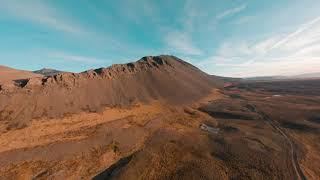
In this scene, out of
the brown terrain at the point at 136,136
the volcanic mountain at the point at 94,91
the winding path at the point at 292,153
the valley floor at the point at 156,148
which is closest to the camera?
the winding path at the point at 292,153

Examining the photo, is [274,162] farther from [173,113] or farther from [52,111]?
[52,111]

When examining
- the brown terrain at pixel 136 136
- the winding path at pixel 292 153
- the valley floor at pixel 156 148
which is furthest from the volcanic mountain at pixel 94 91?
the winding path at pixel 292 153

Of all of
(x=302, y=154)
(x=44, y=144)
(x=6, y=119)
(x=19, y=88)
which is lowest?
(x=302, y=154)

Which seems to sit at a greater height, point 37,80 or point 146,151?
point 37,80

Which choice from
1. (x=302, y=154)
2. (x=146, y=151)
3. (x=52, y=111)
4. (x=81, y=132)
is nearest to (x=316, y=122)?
(x=302, y=154)

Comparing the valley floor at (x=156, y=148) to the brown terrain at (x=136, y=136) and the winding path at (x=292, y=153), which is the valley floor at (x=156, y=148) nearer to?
the brown terrain at (x=136, y=136)

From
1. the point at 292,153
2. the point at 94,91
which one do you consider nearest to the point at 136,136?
the point at 292,153
